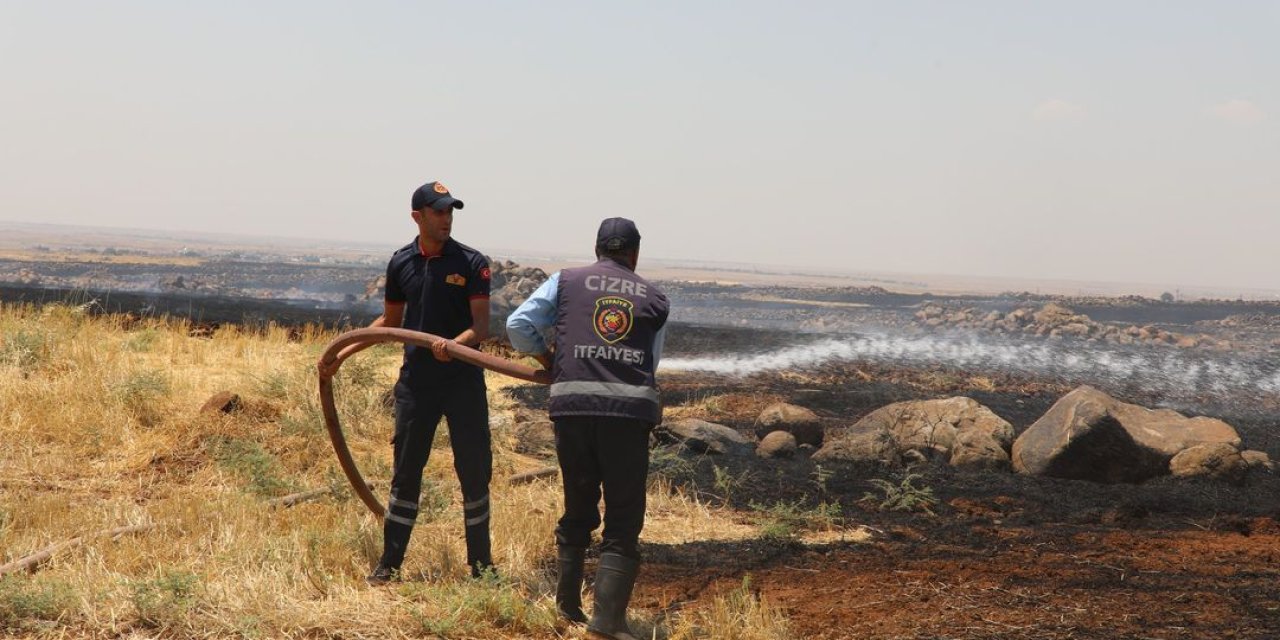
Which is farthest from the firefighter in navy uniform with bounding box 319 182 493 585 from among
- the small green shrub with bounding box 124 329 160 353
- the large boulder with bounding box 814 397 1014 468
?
the small green shrub with bounding box 124 329 160 353

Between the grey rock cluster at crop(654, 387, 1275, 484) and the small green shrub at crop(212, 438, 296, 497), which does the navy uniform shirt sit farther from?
the grey rock cluster at crop(654, 387, 1275, 484)

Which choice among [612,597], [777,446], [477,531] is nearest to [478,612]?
[612,597]

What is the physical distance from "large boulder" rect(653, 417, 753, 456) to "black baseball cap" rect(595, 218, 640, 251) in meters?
6.48

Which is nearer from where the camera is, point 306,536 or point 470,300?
point 470,300

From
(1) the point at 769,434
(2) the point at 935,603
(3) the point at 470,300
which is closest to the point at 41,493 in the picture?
(3) the point at 470,300

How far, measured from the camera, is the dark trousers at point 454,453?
20.7 ft

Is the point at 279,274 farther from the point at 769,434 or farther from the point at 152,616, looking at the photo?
the point at 152,616

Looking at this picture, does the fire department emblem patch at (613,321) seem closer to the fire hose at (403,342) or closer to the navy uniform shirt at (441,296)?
the fire hose at (403,342)

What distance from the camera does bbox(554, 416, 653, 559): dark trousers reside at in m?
5.43

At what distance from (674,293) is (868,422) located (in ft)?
230

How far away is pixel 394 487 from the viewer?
6.45 meters

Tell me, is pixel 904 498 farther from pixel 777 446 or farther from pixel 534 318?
pixel 534 318

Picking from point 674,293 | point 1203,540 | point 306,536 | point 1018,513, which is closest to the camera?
point 306,536

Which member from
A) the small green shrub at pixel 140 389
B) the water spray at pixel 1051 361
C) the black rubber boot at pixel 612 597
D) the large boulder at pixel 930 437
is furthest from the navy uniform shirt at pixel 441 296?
the water spray at pixel 1051 361
